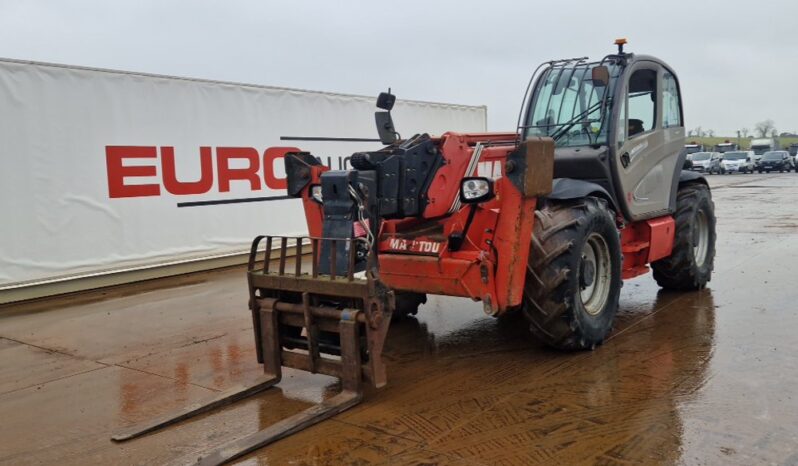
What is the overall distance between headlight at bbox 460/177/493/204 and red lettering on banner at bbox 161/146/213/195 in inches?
252

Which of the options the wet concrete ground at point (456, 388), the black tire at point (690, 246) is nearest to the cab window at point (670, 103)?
the black tire at point (690, 246)

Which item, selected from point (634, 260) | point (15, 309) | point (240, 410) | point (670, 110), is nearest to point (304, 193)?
point (240, 410)

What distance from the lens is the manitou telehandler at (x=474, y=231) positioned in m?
4.44

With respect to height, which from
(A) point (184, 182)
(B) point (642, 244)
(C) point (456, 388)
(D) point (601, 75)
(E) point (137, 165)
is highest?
(D) point (601, 75)

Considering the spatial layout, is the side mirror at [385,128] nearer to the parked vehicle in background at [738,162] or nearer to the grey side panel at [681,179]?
the grey side panel at [681,179]

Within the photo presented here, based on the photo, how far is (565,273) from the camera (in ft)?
16.5

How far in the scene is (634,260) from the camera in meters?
6.66

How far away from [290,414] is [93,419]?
1.32m

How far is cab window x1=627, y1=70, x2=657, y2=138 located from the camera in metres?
6.52

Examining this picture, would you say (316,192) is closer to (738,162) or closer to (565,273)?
(565,273)

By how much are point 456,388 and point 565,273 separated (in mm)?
1179

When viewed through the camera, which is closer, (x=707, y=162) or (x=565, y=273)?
(x=565, y=273)

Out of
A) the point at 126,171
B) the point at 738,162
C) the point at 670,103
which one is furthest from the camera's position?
the point at 738,162

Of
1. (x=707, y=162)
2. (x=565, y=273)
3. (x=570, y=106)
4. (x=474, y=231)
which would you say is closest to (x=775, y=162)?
(x=707, y=162)
